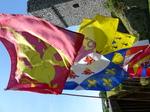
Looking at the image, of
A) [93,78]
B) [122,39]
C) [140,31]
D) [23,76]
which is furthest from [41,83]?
[140,31]

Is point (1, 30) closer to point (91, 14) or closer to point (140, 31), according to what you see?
point (140, 31)

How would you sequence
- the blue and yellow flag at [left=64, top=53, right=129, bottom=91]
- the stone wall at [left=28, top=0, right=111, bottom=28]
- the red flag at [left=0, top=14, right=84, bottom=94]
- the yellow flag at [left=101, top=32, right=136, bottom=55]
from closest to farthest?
1. the red flag at [left=0, top=14, right=84, bottom=94]
2. the blue and yellow flag at [left=64, top=53, right=129, bottom=91]
3. the yellow flag at [left=101, top=32, right=136, bottom=55]
4. the stone wall at [left=28, top=0, right=111, bottom=28]

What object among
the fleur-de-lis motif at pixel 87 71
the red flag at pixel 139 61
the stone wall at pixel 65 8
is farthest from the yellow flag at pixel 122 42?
the stone wall at pixel 65 8

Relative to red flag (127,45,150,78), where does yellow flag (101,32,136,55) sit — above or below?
above

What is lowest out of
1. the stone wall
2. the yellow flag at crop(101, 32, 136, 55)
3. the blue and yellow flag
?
the blue and yellow flag

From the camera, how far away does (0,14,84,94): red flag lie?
13.3ft

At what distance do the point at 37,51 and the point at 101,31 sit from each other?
1567mm

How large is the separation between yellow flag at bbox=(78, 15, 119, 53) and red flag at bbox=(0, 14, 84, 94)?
3.31 feet

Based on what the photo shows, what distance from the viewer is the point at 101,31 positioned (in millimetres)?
4895

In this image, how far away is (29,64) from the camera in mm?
4383

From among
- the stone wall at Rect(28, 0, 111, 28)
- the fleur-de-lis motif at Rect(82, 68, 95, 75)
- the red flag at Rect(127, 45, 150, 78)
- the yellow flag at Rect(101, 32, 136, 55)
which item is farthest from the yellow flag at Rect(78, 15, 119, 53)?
the stone wall at Rect(28, 0, 111, 28)

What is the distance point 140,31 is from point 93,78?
6.86 meters

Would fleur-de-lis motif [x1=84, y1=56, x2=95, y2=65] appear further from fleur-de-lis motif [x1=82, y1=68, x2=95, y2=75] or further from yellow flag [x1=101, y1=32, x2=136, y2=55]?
yellow flag [x1=101, y1=32, x2=136, y2=55]

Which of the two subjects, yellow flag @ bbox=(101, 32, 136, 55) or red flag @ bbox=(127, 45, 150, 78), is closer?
yellow flag @ bbox=(101, 32, 136, 55)
